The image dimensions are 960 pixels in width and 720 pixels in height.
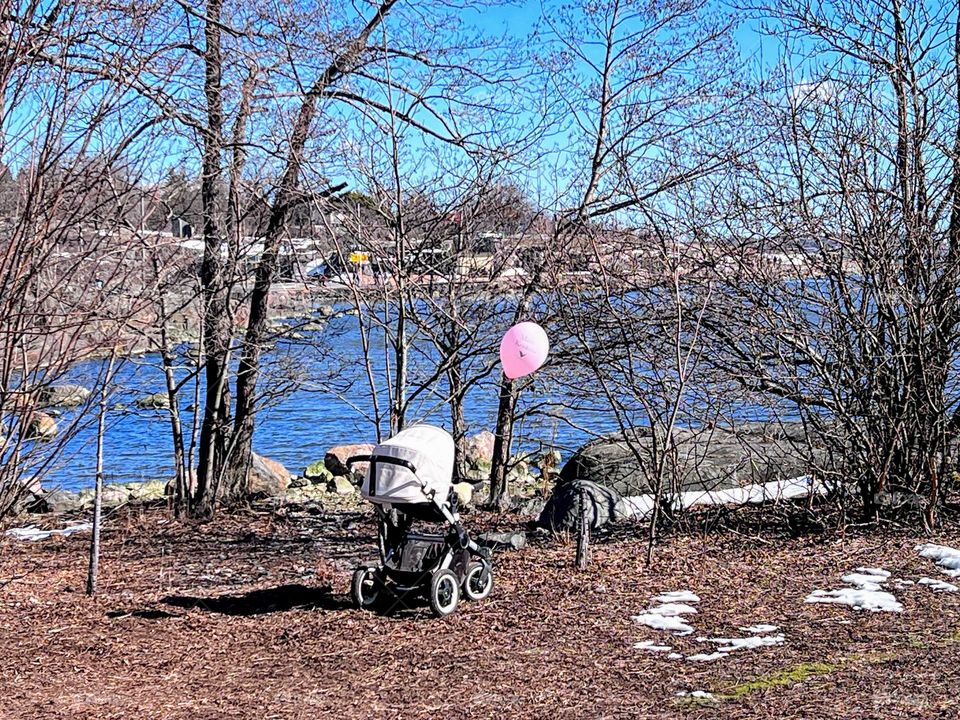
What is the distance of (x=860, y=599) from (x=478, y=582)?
2378mm

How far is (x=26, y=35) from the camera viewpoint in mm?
4688

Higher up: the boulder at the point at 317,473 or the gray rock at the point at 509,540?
the boulder at the point at 317,473

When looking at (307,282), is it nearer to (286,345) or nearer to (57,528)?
(286,345)

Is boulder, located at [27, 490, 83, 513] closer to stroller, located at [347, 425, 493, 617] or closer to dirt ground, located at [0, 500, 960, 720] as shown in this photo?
dirt ground, located at [0, 500, 960, 720]

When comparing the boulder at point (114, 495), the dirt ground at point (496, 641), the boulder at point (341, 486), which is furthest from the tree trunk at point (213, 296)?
the boulder at point (341, 486)

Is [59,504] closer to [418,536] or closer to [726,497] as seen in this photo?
[418,536]

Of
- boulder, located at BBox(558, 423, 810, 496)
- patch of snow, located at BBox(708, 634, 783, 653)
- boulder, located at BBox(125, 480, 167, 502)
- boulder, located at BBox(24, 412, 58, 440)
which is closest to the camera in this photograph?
boulder, located at BBox(24, 412, 58, 440)

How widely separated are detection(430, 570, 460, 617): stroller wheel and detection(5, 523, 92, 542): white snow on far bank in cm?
506

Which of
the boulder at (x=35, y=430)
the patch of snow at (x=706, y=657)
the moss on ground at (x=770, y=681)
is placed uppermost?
the boulder at (x=35, y=430)

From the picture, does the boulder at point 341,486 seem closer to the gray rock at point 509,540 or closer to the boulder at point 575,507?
the boulder at point 575,507

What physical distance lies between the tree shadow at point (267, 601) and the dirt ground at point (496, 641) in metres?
0.03

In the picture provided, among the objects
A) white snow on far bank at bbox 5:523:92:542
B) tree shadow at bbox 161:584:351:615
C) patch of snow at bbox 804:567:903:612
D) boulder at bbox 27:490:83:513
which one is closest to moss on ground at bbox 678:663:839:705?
patch of snow at bbox 804:567:903:612

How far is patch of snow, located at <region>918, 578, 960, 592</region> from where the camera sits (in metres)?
6.50

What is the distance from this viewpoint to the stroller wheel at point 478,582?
21.7 feet
